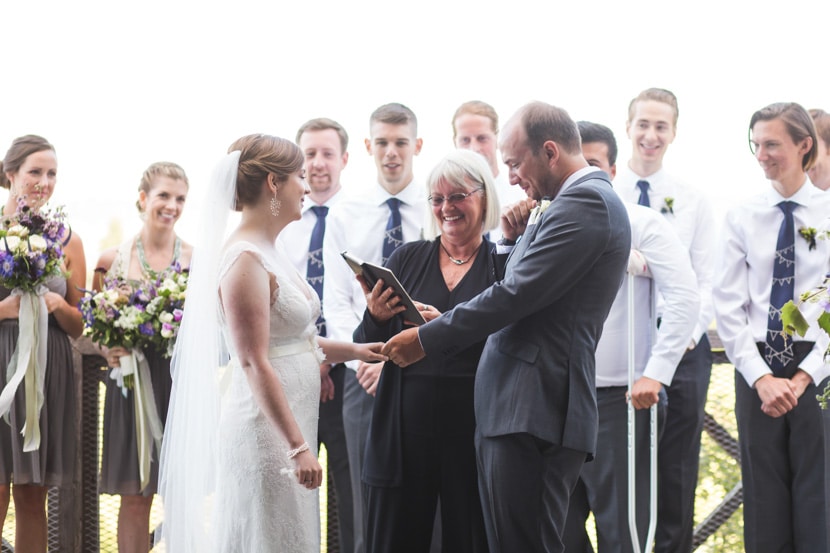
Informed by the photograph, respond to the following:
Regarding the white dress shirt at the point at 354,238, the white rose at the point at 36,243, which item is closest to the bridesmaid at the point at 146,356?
the white rose at the point at 36,243

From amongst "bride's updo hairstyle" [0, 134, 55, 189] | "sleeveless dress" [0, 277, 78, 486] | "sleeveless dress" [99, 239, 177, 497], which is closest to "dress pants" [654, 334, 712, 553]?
"sleeveless dress" [99, 239, 177, 497]

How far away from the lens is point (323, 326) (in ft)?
15.0

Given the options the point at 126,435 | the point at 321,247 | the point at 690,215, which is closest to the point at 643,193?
the point at 690,215

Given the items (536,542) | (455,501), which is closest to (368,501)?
(455,501)

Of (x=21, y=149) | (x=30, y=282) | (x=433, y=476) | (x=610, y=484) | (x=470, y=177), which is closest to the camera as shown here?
(x=433, y=476)

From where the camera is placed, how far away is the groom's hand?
315 centimetres

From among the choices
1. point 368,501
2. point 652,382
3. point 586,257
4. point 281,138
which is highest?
point 281,138

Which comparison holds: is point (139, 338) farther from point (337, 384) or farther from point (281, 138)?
point (281, 138)

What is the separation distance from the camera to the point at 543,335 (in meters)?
2.96

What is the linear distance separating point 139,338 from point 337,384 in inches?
36.4

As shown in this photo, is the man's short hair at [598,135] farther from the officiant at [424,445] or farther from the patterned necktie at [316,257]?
the patterned necktie at [316,257]

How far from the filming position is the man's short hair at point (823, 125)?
4504 millimetres

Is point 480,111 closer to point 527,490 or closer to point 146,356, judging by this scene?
point 146,356

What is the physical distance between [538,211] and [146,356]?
7.27 feet
